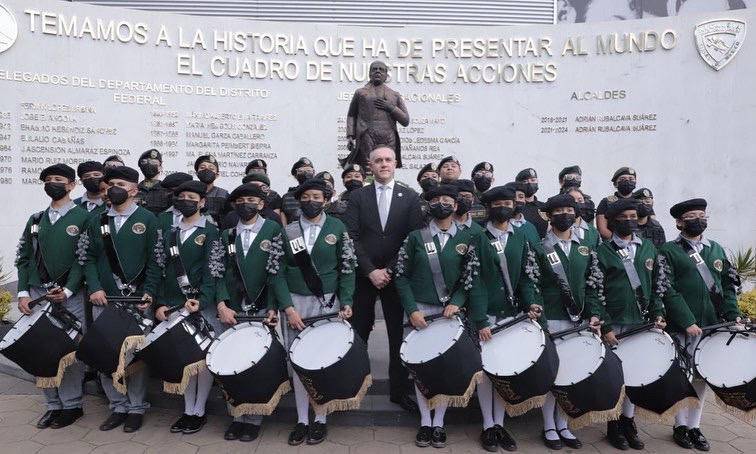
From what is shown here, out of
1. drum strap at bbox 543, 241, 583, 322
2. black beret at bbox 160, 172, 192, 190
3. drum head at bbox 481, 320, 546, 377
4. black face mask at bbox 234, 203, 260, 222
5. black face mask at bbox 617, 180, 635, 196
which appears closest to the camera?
drum head at bbox 481, 320, 546, 377

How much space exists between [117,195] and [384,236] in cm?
226

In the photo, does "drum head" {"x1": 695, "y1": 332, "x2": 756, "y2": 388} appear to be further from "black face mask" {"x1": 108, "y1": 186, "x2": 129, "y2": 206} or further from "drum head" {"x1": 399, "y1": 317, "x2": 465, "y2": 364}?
"black face mask" {"x1": 108, "y1": 186, "x2": 129, "y2": 206}

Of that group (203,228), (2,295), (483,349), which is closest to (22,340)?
(203,228)

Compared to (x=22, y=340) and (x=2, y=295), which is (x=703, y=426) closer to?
(x=22, y=340)

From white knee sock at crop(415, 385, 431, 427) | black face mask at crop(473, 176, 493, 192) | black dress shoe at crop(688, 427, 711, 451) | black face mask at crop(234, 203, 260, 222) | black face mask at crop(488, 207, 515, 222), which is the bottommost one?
black dress shoe at crop(688, 427, 711, 451)

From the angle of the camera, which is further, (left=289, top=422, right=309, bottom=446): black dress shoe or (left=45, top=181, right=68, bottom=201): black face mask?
(left=45, top=181, right=68, bottom=201): black face mask

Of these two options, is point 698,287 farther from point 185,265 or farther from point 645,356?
point 185,265

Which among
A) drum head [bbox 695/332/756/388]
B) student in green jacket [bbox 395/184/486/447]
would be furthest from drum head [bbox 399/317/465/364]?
drum head [bbox 695/332/756/388]

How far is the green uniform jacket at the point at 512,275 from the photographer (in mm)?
3861

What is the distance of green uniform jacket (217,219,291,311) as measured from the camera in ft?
12.7

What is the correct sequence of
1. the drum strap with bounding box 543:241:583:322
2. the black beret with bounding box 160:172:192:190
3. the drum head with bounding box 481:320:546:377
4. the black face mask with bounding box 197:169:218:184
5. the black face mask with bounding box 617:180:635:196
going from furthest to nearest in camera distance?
the black face mask with bounding box 617:180:635:196 → the black face mask with bounding box 197:169:218:184 → the black beret with bounding box 160:172:192:190 → the drum strap with bounding box 543:241:583:322 → the drum head with bounding box 481:320:546:377

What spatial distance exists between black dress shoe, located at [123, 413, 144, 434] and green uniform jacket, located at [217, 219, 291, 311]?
1.25m

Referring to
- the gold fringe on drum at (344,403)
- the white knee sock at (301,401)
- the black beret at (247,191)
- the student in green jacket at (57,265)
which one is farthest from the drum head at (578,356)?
the student in green jacket at (57,265)

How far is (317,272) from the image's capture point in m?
3.90
